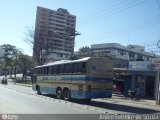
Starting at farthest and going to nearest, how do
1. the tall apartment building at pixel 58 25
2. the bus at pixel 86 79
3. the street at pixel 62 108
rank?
the tall apartment building at pixel 58 25 < the bus at pixel 86 79 < the street at pixel 62 108

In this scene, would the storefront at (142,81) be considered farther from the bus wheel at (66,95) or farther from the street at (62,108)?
the street at (62,108)

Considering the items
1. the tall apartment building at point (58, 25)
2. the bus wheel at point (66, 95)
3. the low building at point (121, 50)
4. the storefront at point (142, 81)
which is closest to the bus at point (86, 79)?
the bus wheel at point (66, 95)

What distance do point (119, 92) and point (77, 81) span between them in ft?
49.3

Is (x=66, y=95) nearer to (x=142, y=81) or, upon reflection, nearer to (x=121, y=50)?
(x=142, y=81)

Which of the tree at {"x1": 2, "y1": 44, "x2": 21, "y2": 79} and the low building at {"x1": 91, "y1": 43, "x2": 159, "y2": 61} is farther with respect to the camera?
the tree at {"x1": 2, "y1": 44, "x2": 21, "y2": 79}

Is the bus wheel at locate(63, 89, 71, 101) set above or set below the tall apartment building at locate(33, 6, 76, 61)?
below

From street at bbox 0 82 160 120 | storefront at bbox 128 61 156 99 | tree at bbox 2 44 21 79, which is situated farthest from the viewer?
tree at bbox 2 44 21 79

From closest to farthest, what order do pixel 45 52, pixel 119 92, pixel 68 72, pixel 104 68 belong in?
pixel 104 68
pixel 68 72
pixel 119 92
pixel 45 52

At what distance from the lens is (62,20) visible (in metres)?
120

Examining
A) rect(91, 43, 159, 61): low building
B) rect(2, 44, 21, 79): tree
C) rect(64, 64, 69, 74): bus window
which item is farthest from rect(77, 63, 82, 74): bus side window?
rect(2, 44, 21, 79): tree

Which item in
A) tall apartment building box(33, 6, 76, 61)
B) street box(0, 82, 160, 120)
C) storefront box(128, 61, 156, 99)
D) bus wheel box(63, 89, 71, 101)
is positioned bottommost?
street box(0, 82, 160, 120)

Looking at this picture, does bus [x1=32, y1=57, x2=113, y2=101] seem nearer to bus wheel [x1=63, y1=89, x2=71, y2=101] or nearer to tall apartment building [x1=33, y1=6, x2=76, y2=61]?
bus wheel [x1=63, y1=89, x2=71, y2=101]

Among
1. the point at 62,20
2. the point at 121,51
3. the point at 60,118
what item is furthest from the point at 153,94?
the point at 62,20

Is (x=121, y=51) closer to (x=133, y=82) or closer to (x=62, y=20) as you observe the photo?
(x=62, y=20)
